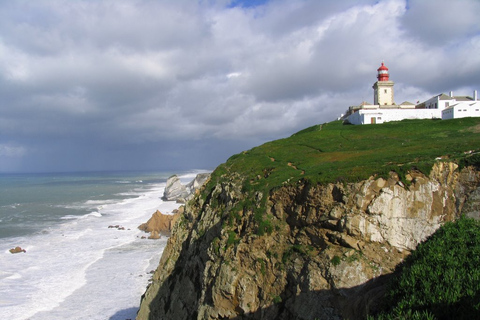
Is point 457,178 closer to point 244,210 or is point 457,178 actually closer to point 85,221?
point 244,210

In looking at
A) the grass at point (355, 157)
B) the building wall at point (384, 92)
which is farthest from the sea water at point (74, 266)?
the building wall at point (384, 92)

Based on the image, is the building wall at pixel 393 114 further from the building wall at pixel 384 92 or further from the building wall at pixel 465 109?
the building wall at pixel 384 92

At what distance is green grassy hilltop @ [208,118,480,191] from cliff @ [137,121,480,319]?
20 centimetres

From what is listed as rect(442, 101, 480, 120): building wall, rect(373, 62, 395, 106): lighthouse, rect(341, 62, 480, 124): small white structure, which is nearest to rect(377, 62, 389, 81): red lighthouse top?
rect(373, 62, 395, 106): lighthouse

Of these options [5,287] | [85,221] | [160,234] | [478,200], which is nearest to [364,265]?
[478,200]

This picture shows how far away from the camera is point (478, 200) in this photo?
13680mm

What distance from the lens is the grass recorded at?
14828 mm

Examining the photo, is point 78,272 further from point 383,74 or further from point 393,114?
point 383,74

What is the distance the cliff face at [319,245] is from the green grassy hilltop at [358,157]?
786 mm

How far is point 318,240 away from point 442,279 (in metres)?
4.71

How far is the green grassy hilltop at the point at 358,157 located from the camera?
587 inches

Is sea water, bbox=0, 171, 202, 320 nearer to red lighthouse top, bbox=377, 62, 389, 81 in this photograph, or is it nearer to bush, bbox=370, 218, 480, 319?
bush, bbox=370, 218, 480, 319

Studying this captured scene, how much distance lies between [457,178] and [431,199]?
194cm

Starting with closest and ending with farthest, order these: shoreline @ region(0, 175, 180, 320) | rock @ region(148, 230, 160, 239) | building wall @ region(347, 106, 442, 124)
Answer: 1. shoreline @ region(0, 175, 180, 320)
2. rock @ region(148, 230, 160, 239)
3. building wall @ region(347, 106, 442, 124)
